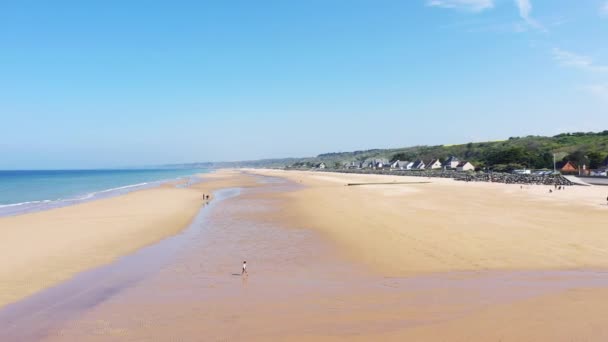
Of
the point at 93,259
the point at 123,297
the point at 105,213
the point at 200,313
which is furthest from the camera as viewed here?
the point at 105,213

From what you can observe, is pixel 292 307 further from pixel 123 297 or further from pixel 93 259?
pixel 93 259

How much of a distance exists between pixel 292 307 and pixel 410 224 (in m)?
12.4

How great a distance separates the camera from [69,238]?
18297 mm

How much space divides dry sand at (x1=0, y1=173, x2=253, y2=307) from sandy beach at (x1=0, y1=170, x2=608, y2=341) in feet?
0.79

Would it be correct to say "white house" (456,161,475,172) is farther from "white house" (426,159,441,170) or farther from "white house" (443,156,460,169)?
"white house" (426,159,441,170)

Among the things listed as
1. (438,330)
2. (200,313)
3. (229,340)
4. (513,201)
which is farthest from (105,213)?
(513,201)

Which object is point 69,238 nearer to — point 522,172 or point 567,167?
point 522,172

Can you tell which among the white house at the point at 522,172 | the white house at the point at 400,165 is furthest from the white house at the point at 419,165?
the white house at the point at 522,172

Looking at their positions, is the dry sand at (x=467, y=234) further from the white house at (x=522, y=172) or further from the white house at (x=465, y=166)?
the white house at (x=465, y=166)

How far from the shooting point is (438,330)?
7.87 m

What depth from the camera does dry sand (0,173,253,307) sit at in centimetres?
1237

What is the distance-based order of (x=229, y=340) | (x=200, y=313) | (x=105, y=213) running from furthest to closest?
(x=105, y=213), (x=200, y=313), (x=229, y=340)

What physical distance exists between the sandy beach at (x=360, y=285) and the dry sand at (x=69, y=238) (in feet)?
0.79

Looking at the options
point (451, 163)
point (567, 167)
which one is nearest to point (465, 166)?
point (451, 163)
